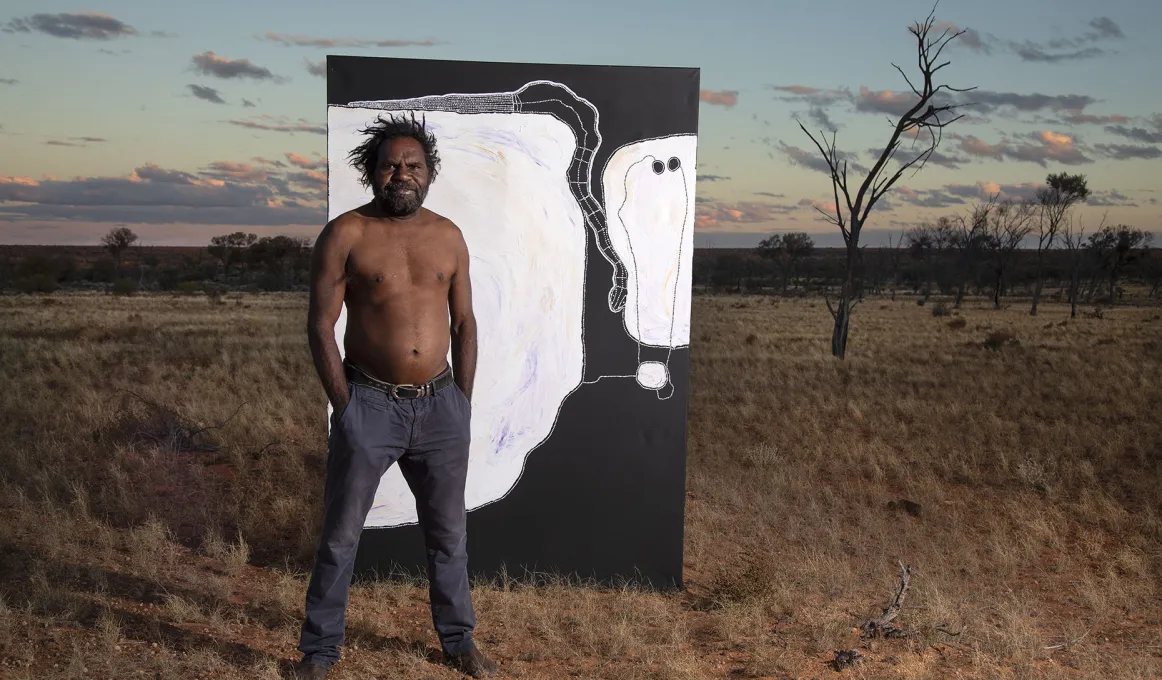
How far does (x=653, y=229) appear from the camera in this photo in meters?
5.56

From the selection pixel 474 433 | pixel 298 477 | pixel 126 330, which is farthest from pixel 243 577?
pixel 126 330

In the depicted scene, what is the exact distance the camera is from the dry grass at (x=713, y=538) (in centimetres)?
482

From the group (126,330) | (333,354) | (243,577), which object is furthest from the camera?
(126,330)

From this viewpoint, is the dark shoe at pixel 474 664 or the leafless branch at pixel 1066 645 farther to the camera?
the leafless branch at pixel 1066 645

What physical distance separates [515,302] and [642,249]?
830mm

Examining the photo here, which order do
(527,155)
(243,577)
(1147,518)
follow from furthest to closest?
(1147,518)
(243,577)
(527,155)

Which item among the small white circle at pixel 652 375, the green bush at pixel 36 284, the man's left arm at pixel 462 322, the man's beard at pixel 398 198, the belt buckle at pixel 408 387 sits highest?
the man's beard at pixel 398 198

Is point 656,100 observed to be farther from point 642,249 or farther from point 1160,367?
point 1160,367

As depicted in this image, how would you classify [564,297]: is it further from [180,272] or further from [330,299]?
[180,272]

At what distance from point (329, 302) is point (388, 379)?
0.43m

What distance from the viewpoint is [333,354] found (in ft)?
13.3

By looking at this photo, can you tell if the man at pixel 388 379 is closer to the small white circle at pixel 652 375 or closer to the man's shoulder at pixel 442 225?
the man's shoulder at pixel 442 225

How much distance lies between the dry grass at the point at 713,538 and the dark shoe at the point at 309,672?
0.72 ft

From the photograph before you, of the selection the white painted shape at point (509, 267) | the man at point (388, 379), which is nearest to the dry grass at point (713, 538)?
the man at point (388, 379)
